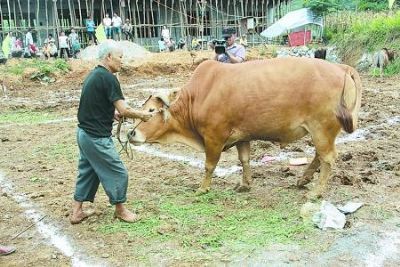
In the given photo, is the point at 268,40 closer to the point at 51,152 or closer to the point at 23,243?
the point at 51,152

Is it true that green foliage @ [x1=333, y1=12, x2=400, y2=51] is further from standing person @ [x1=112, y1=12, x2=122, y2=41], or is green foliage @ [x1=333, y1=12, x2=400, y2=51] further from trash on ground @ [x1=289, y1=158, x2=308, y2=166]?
trash on ground @ [x1=289, y1=158, x2=308, y2=166]

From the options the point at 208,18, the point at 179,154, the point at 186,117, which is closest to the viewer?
the point at 186,117

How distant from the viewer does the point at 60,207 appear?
237 inches

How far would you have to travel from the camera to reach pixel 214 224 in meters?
5.28

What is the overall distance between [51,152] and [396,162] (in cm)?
554

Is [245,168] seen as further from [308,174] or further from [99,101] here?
[99,101]

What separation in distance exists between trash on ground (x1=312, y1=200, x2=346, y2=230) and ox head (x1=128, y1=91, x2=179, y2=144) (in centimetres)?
216

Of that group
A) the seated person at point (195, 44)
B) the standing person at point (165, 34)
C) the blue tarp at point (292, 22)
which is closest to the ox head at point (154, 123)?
the standing person at point (165, 34)

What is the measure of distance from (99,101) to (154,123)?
1.32m

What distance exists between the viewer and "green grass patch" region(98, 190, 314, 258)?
4.83 metres

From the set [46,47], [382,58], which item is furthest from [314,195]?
[46,47]

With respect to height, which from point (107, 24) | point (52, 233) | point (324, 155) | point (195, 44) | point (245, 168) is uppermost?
point (107, 24)

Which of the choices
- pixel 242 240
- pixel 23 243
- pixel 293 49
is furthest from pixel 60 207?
pixel 293 49

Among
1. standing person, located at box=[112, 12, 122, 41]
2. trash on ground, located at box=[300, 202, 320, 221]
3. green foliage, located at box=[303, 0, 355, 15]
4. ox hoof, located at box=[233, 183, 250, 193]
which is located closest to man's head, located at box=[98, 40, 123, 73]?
ox hoof, located at box=[233, 183, 250, 193]
